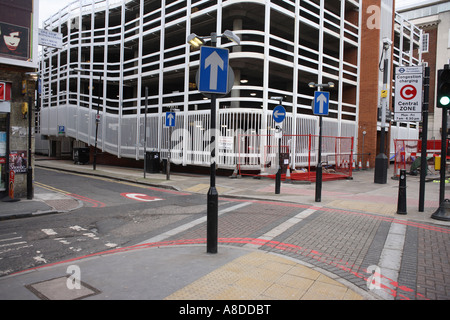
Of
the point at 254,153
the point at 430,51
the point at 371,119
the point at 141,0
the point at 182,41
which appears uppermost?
the point at 430,51

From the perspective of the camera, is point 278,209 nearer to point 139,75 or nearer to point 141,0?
point 139,75

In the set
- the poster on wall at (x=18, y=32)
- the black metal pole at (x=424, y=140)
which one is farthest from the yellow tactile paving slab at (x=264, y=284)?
the poster on wall at (x=18, y=32)

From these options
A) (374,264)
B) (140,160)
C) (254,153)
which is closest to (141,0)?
(140,160)

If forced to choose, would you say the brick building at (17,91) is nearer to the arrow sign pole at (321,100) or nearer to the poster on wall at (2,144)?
the poster on wall at (2,144)

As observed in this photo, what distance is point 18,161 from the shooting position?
1109 cm

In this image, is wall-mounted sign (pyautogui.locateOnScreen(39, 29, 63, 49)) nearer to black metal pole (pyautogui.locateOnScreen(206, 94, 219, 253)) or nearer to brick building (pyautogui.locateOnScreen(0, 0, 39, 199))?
brick building (pyautogui.locateOnScreen(0, 0, 39, 199))

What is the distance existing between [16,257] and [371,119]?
83.9ft

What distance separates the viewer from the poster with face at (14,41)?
33.5 ft

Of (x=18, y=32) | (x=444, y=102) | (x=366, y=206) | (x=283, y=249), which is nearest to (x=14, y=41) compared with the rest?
(x=18, y=32)

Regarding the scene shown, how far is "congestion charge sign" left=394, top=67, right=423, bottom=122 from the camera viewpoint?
9508 mm

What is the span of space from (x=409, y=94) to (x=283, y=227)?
600 centimetres

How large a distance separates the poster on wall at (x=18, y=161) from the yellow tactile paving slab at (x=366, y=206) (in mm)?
10513
